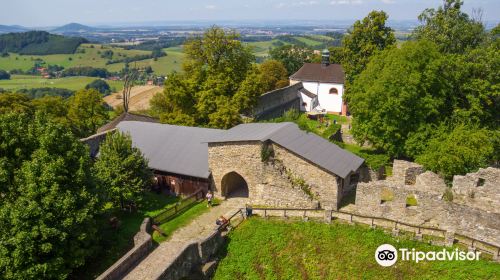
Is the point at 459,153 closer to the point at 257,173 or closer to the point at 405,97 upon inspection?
the point at 405,97

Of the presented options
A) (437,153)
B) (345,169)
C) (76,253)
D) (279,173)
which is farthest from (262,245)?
(437,153)

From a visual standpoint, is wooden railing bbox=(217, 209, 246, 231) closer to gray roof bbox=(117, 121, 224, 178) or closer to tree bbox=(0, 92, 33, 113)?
gray roof bbox=(117, 121, 224, 178)

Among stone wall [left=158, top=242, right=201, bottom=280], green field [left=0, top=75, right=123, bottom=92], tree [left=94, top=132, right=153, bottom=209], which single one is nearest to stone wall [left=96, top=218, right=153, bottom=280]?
stone wall [left=158, top=242, right=201, bottom=280]

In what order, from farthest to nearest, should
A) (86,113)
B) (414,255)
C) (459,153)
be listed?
(86,113) → (459,153) → (414,255)

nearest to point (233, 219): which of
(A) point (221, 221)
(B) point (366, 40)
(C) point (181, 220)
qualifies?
(A) point (221, 221)

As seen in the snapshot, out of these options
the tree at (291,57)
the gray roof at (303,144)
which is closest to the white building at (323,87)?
the tree at (291,57)

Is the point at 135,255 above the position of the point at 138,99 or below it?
above
